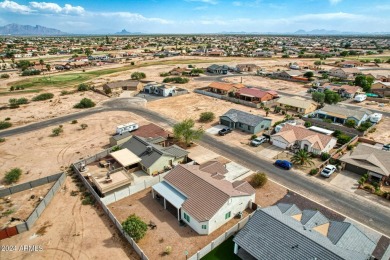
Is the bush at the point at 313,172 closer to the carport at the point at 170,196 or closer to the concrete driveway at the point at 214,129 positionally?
the carport at the point at 170,196

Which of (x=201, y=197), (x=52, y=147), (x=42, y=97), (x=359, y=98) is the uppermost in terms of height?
(x=201, y=197)

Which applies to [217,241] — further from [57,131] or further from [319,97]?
[319,97]

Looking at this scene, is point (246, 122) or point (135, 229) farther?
point (246, 122)

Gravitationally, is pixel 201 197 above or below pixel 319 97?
below

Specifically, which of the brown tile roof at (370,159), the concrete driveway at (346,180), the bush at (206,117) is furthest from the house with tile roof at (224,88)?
the concrete driveway at (346,180)

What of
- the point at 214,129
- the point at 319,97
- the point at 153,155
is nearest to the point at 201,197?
the point at 153,155

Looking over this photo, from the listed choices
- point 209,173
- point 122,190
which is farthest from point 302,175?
point 122,190

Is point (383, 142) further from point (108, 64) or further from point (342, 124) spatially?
point (108, 64)
